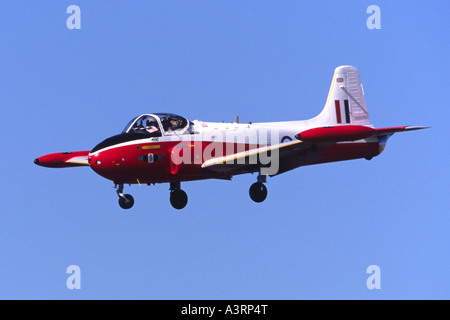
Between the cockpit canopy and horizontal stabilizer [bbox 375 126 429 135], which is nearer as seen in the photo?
horizontal stabilizer [bbox 375 126 429 135]

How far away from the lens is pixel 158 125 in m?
32.6

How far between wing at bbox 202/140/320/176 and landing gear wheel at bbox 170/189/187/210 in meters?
2.29

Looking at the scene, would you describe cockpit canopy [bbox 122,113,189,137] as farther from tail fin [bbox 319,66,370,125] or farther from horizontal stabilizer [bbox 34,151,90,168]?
tail fin [bbox 319,66,370,125]

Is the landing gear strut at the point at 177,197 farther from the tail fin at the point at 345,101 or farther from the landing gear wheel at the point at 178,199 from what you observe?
the tail fin at the point at 345,101

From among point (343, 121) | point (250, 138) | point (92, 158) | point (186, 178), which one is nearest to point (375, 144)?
point (343, 121)

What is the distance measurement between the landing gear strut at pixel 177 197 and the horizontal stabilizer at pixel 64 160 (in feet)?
12.5

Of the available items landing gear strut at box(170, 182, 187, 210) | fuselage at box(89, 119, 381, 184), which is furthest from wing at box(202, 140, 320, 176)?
landing gear strut at box(170, 182, 187, 210)

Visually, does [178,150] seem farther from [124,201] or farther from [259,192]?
[259,192]

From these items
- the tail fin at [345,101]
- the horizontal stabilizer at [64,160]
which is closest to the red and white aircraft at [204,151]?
the horizontal stabilizer at [64,160]

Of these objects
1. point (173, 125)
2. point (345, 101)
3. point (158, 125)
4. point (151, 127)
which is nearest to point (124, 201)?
point (151, 127)

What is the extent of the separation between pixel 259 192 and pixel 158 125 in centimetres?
491

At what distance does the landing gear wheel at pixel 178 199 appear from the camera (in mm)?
34781

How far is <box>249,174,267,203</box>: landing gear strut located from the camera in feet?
112

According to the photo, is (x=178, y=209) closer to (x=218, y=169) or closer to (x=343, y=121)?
(x=218, y=169)
